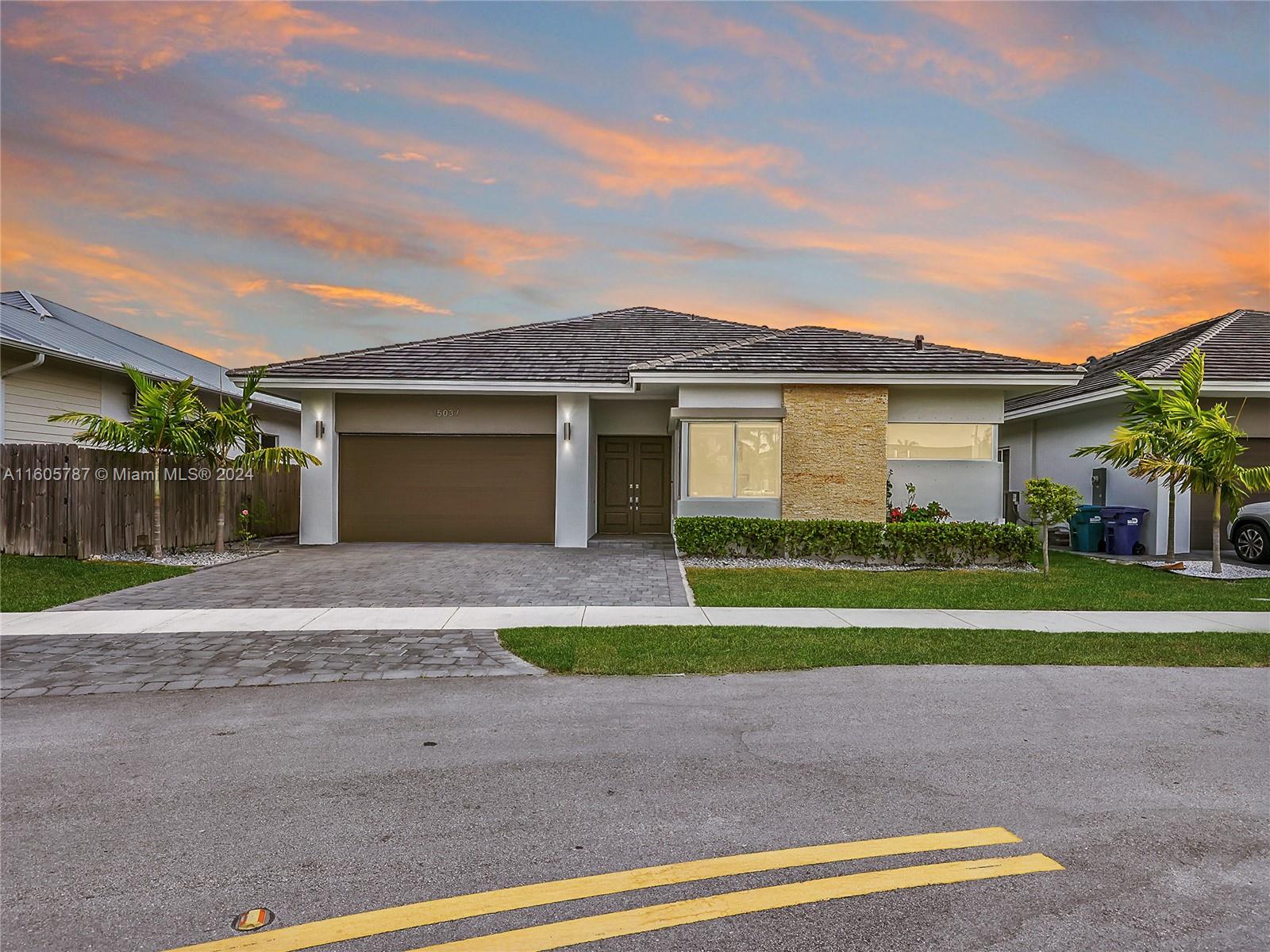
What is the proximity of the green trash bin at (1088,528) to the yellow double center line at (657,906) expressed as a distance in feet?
55.5

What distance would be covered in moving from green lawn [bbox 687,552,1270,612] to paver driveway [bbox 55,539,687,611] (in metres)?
1.23

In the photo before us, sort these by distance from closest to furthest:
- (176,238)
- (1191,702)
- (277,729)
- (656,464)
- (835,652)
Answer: (277,729) < (1191,702) < (835,652) < (176,238) < (656,464)

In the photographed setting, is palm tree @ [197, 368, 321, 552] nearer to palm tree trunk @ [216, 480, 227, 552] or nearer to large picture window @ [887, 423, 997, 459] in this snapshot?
palm tree trunk @ [216, 480, 227, 552]

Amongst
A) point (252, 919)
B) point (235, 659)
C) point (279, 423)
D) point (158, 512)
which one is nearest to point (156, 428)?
point (158, 512)

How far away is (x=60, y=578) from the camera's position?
1137 cm

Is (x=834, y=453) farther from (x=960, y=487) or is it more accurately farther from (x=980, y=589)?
(x=980, y=589)

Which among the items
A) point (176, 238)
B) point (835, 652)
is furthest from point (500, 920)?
point (176, 238)

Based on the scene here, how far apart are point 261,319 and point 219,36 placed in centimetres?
1106

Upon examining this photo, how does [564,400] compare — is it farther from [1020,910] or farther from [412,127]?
[1020,910]

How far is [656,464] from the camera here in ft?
66.3

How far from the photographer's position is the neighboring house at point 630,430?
16.1m

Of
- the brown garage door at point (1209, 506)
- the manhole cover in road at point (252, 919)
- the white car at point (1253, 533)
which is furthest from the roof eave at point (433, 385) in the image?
the manhole cover in road at point (252, 919)

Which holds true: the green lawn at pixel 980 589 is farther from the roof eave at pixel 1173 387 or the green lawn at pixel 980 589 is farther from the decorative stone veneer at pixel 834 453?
the roof eave at pixel 1173 387

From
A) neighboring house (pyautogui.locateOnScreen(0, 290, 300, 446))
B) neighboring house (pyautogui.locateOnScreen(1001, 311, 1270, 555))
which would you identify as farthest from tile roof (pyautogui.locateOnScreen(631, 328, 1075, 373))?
neighboring house (pyautogui.locateOnScreen(0, 290, 300, 446))
